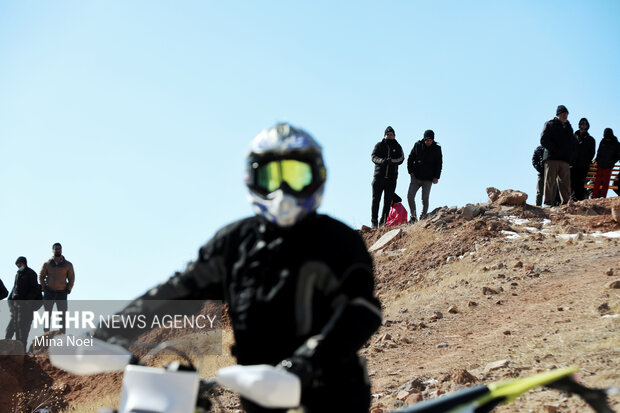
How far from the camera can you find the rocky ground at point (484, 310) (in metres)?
6.68

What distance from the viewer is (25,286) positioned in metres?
12.5

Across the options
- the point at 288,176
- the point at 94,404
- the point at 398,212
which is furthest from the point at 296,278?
the point at 398,212

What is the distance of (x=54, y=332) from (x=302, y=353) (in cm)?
1356

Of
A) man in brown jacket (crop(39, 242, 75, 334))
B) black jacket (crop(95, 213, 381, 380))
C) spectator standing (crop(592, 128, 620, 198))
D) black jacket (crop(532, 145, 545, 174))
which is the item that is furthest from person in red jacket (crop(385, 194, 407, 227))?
black jacket (crop(95, 213, 381, 380))

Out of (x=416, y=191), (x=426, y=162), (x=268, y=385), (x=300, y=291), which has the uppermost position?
(x=426, y=162)

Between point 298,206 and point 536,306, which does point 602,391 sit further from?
point 536,306

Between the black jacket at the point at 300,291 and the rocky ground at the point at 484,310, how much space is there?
3377mm

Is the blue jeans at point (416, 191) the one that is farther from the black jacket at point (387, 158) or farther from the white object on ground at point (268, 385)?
the white object on ground at point (268, 385)

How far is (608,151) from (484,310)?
8.46 m

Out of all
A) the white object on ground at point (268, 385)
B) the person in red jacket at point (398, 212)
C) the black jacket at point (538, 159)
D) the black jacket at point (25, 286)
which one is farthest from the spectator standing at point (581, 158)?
the white object on ground at point (268, 385)

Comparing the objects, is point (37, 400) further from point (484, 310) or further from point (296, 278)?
point (296, 278)

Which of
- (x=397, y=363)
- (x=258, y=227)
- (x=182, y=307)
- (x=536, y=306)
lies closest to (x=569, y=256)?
(x=536, y=306)

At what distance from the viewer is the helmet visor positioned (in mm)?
2828

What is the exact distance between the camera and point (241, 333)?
2.80 m
